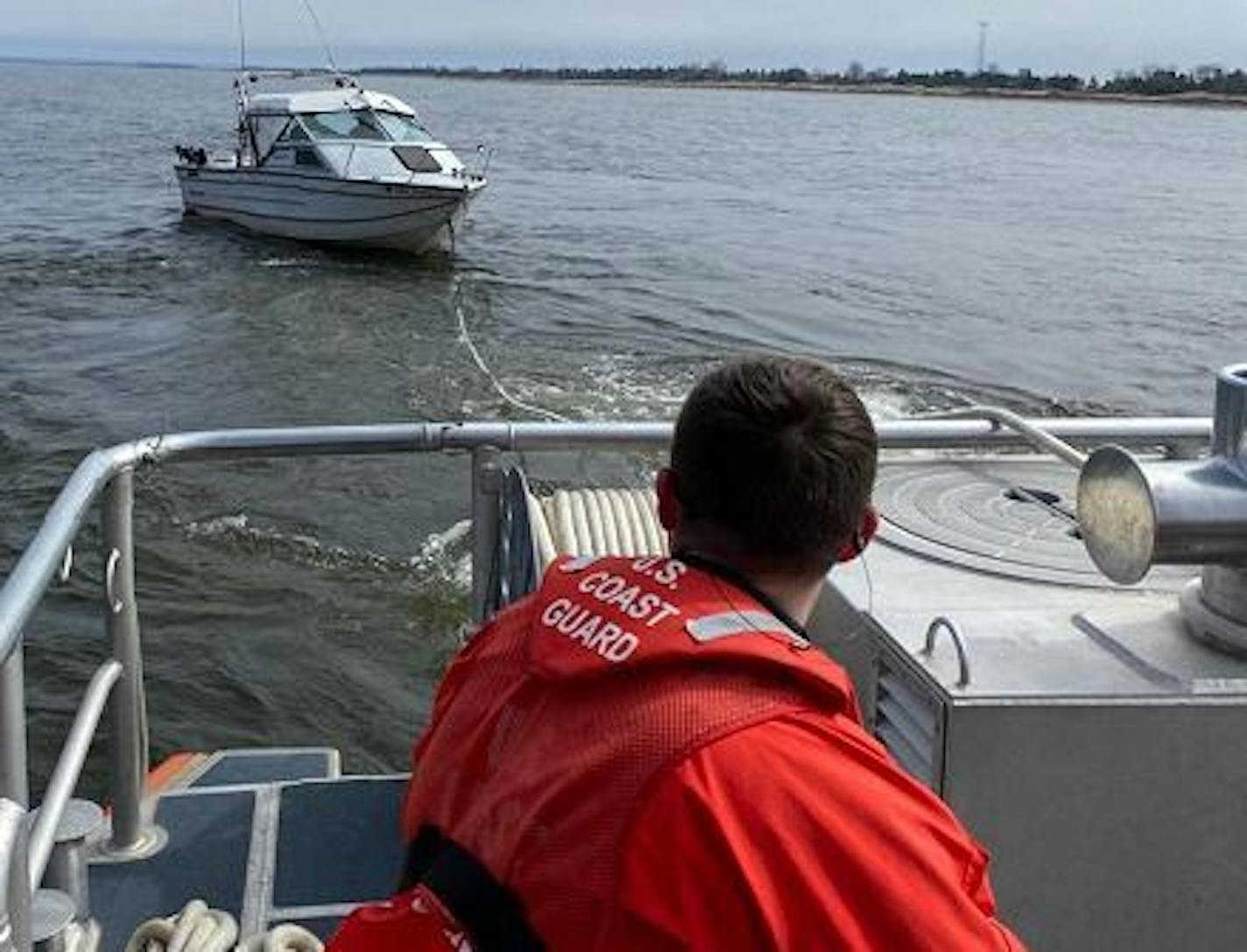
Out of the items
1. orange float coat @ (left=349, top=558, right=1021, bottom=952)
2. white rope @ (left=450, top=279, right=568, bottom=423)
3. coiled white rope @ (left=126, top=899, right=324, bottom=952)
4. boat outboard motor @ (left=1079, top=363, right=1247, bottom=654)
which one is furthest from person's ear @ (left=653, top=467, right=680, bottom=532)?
white rope @ (left=450, top=279, right=568, bottom=423)

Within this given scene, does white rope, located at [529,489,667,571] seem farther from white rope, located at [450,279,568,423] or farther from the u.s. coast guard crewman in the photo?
white rope, located at [450,279,568,423]

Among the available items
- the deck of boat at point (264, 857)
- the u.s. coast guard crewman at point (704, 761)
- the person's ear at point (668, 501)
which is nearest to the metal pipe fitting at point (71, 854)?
the deck of boat at point (264, 857)

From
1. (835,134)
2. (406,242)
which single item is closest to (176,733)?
(406,242)

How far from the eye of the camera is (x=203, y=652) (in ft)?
31.1

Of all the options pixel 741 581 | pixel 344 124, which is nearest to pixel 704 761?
pixel 741 581

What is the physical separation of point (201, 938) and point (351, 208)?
2304cm

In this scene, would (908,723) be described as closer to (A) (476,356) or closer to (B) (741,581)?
(B) (741,581)

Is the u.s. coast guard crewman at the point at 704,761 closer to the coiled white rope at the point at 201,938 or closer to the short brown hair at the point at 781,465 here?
the short brown hair at the point at 781,465

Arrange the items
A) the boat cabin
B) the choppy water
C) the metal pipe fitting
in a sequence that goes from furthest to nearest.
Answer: the boat cabin → the choppy water → the metal pipe fitting

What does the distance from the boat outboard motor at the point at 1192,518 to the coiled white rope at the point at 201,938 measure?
5.23 feet

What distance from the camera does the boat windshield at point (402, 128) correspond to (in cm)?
2638

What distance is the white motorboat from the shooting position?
25016 millimetres

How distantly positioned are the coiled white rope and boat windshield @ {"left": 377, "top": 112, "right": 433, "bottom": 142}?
79.6 ft

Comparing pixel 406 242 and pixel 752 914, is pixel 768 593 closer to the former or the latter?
pixel 752 914
